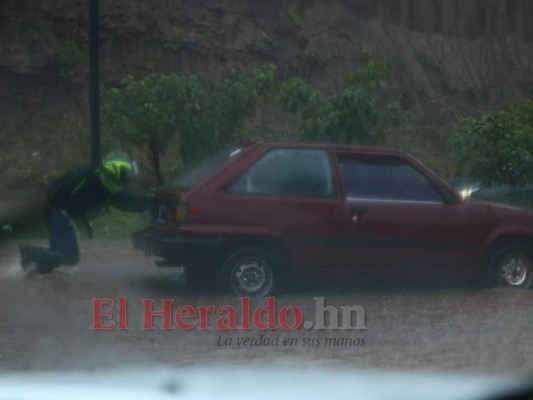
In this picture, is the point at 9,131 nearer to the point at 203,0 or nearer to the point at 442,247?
the point at 203,0

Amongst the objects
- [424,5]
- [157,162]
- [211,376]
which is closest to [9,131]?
[157,162]

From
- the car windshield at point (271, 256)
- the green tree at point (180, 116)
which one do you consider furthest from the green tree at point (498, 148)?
the green tree at point (180, 116)

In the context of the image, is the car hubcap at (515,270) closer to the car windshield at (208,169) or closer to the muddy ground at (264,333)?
the muddy ground at (264,333)

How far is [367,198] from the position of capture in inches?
417

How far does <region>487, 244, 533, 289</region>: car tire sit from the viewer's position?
10.9m

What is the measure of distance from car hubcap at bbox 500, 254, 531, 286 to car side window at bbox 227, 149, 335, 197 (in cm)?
193

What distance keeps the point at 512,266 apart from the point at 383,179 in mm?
1589

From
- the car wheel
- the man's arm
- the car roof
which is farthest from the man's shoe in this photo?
the car roof

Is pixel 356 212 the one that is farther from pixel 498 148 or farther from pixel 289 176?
pixel 498 148

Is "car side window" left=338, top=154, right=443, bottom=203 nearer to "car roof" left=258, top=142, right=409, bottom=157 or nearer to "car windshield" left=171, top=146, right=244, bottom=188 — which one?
"car roof" left=258, top=142, right=409, bottom=157

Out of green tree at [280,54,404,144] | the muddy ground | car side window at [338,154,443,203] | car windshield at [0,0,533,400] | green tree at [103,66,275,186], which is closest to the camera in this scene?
car windshield at [0,0,533,400]

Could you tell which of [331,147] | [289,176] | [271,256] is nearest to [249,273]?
[271,256]

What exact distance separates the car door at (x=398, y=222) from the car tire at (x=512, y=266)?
299mm

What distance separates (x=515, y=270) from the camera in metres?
11.0
